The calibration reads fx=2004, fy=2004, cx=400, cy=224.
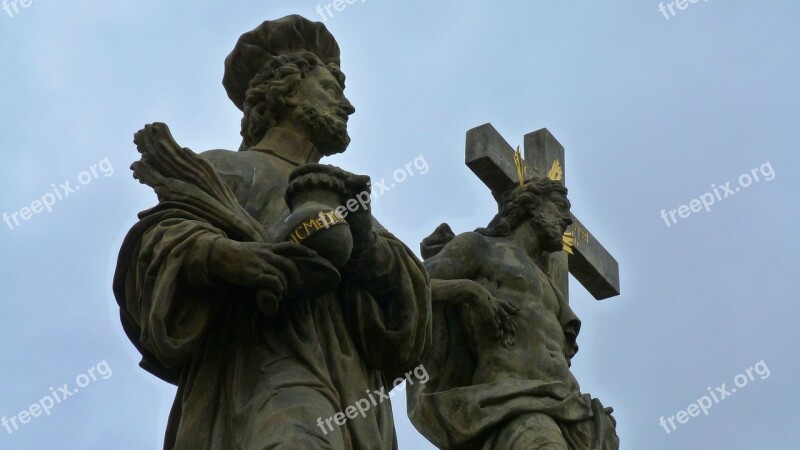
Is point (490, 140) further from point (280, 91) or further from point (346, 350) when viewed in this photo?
point (346, 350)

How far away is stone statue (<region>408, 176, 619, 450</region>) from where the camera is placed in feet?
32.0

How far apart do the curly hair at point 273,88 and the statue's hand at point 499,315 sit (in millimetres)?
1385

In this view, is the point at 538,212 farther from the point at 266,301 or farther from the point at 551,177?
the point at 266,301

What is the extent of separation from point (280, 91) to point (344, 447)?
1933mm

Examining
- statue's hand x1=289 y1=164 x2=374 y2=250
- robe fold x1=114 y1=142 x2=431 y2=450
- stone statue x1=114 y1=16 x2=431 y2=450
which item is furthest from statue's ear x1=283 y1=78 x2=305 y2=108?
statue's hand x1=289 y1=164 x2=374 y2=250

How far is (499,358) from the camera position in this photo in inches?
393

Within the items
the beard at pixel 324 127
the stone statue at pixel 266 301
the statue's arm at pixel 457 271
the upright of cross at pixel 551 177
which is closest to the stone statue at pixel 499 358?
the statue's arm at pixel 457 271

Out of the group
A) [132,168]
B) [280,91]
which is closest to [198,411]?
[132,168]

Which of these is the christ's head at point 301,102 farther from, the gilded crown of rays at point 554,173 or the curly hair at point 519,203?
the gilded crown of rays at point 554,173

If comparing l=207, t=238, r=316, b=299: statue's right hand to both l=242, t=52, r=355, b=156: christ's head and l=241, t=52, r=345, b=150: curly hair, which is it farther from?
l=241, t=52, r=345, b=150: curly hair

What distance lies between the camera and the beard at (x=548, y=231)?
1075 cm

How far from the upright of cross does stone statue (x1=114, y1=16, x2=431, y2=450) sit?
280 cm

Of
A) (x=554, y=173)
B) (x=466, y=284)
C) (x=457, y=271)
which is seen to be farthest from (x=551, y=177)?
(x=466, y=284)

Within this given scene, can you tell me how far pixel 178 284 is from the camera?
26.5 feet
